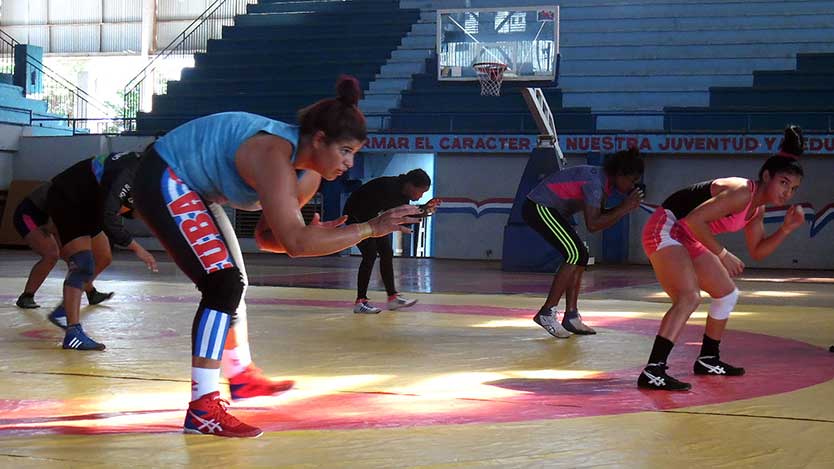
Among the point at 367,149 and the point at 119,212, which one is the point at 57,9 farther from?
the point at 119,212

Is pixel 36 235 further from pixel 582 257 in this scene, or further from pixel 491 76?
pixel 491 76

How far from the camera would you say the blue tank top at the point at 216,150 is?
13.2 ft

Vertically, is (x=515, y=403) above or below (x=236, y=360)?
below

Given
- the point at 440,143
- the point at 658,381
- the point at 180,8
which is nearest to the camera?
the point at 658,381

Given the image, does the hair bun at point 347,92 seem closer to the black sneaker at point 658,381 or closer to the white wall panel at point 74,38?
the black sneaker at point 658,381

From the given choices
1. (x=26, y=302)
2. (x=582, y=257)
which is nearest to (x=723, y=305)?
(x=582, y=257)

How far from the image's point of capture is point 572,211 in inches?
315

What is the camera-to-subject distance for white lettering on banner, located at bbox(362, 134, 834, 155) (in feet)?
65.8

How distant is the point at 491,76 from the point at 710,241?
15.1 metres

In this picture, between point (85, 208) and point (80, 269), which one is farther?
point (85, 208)

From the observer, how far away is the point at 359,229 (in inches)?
156

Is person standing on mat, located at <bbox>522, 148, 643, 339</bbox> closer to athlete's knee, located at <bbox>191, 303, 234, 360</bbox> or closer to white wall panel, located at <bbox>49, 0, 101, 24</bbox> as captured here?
athlete's knee, located at <bbox>191, 303, 234, 360</bbox>

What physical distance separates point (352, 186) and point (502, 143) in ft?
11.2

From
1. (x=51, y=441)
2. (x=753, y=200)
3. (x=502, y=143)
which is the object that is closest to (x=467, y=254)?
(x=502, y=143)
